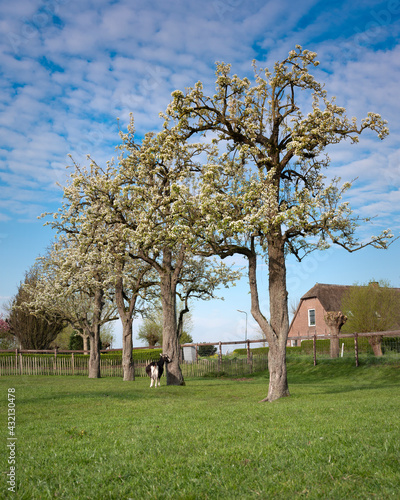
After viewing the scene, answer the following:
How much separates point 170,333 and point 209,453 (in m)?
16.4

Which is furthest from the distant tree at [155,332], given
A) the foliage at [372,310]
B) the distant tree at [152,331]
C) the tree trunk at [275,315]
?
the tree trunk at [275,315]

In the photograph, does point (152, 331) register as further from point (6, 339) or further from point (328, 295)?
point (328, 295)

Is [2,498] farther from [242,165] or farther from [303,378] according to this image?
[303,378]

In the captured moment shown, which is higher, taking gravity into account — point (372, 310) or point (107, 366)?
point (372, 310)

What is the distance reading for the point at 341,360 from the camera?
1126 inches

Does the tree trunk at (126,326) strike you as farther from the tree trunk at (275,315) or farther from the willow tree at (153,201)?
the tree trunk at (275,315)

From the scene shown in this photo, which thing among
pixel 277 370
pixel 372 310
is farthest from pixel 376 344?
pixel 277 370

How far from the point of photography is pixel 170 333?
75.6 ft

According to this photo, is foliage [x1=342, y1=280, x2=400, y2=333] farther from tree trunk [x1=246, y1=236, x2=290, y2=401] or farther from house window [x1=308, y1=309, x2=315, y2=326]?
tree trunk [x1=246, y1=236, x2=290, y2=401]

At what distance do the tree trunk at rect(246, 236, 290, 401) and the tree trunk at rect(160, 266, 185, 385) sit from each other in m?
7.82

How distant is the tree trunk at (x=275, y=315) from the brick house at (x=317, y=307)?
35648mm

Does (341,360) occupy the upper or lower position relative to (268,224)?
lower

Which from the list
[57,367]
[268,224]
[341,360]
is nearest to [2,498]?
[268,224]

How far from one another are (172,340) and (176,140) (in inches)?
410
